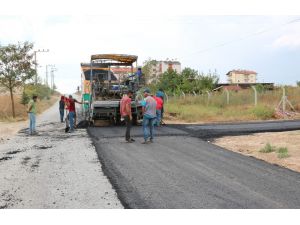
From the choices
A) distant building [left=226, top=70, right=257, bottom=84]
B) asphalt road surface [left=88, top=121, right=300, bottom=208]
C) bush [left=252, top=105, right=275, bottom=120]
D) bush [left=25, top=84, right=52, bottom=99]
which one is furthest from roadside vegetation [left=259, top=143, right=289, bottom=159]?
distant building [left=226, top=70, right=257, bottom=84]

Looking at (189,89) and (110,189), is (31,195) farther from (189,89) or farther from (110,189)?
(189,89)

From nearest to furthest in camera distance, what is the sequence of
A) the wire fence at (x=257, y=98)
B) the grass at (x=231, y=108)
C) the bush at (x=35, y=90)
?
the grass at (x=231, y=108) → the wire fence at (x=257, y=98) → the bush at (x=35, y=90)

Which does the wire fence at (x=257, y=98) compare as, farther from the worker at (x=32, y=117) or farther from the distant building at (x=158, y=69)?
the distant building at (x=158, y=69)

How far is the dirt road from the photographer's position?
7.02 meters

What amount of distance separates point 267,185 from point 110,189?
260cm

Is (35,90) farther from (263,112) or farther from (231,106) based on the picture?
(263,112)

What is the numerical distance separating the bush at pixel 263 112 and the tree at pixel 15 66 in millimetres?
15198

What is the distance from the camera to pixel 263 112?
2552cm

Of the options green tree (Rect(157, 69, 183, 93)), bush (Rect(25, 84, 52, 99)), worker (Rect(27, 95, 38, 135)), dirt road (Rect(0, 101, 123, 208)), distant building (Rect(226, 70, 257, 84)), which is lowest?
dirt road (Rect(0, 101, 123, 208))

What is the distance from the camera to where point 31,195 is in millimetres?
7457

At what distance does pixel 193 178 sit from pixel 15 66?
82.7 ft

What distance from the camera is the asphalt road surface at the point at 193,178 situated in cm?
689

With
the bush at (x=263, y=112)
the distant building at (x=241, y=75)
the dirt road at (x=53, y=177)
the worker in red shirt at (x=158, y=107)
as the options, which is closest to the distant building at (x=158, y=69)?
the distant building at (x=241, y=75)

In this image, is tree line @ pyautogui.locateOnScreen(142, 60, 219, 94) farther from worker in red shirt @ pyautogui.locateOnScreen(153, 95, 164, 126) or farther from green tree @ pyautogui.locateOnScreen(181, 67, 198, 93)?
worker in red shirt @ pyautogui.locateOnScreen(153, 95, 164, 126)
